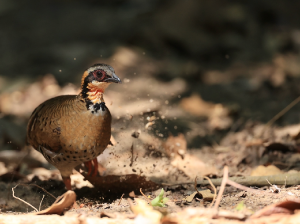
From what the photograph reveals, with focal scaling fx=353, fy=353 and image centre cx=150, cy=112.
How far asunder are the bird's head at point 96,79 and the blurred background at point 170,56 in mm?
1803

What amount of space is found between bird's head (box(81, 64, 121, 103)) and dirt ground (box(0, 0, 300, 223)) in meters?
0.67

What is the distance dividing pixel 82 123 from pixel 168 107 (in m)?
2.50

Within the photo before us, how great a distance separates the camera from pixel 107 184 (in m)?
3.48

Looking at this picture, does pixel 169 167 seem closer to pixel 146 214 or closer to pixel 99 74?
pixel 99 74

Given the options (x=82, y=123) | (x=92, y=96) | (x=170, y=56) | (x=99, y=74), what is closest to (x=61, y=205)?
(x=82, y=123)

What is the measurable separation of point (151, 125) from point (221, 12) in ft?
14.2

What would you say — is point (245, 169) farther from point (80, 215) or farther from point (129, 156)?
point (80, 215)

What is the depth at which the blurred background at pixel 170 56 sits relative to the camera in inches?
215

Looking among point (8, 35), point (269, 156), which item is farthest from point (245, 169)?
point (8, 35)

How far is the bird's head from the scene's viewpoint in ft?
9.72

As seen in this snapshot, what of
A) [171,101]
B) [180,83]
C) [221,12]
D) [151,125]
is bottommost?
[151,125]

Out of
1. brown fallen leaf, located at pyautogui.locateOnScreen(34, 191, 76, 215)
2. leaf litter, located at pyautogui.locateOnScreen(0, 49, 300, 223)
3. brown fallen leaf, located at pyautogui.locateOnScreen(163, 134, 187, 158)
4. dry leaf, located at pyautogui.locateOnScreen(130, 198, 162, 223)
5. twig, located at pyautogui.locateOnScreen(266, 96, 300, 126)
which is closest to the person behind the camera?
dry leaf, located at pyautogui.locateOnScreen(130, 198, 162, 223)

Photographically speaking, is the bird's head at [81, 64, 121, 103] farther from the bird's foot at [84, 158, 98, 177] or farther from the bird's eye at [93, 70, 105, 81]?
the bird's foot at [84, 158, 98, 177]

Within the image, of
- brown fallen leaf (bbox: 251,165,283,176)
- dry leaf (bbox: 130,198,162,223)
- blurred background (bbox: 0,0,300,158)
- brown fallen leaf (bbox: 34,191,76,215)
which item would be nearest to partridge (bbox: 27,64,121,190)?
brown fallen leaf (bbox: 34,191,76,215)
